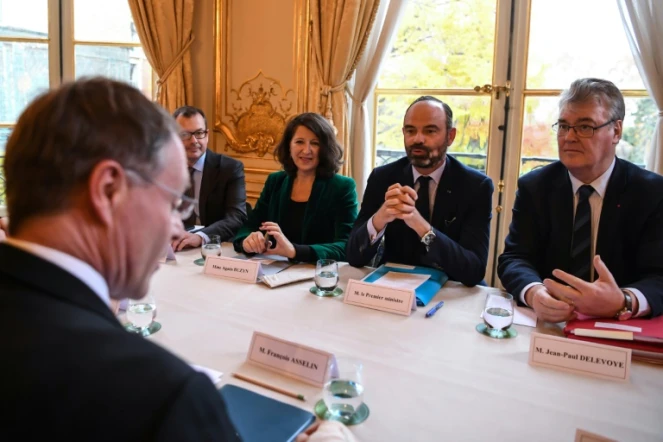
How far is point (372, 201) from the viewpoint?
237 cm

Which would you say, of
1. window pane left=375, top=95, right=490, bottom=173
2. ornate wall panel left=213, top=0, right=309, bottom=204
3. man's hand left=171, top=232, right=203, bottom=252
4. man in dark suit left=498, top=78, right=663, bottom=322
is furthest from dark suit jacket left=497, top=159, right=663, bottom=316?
ornate wall panel left=213, top=0, right=309, bottom=204

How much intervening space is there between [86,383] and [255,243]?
1.61 meters

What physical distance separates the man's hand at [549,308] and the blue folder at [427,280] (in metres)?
0.33

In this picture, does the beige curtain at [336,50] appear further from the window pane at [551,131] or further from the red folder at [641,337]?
the red folder at [641,337]

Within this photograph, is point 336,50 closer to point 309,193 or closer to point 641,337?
point 309,193

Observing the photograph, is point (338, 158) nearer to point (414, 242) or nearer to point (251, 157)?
point (414, 242)

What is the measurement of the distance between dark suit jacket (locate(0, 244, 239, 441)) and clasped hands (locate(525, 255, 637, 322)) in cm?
117

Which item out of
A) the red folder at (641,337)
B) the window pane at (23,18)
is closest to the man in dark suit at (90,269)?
the red folder at (641,337)

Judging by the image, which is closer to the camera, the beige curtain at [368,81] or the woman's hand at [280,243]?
the woman's hand at [280,243]

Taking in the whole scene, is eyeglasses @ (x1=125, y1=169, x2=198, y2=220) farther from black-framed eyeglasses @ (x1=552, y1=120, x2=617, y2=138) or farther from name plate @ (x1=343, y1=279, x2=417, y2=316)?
black-framed eyeglasses @ (x1=552, y1=120, x2=617, y2=138)

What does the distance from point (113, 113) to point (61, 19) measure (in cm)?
414

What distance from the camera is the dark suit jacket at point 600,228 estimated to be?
1792mm

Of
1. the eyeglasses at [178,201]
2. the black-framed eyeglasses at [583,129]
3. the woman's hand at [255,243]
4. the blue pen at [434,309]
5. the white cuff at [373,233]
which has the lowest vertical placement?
the blue pen at [434,309]

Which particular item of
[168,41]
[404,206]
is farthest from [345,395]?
[168,41]
